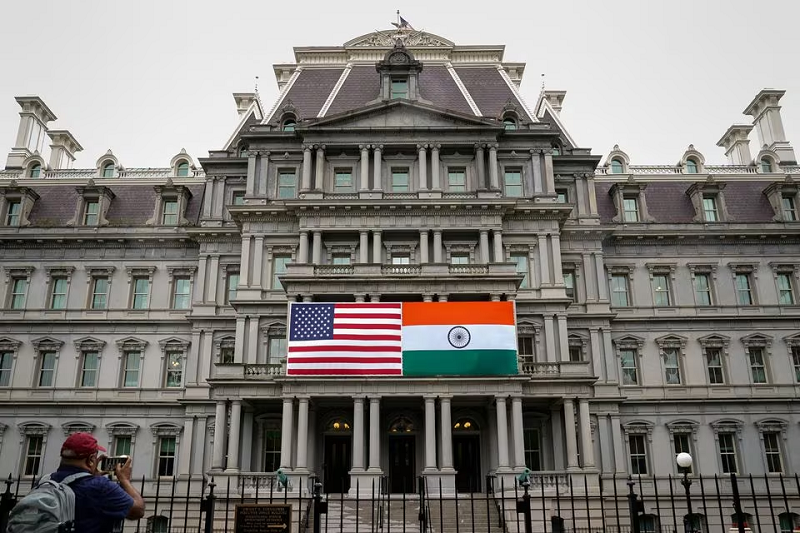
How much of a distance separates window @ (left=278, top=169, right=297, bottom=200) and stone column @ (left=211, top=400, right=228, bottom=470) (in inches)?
482

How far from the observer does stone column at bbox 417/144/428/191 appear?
3787cm

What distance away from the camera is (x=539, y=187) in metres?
39.1

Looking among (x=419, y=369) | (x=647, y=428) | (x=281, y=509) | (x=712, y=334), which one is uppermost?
(x=712, y=334)

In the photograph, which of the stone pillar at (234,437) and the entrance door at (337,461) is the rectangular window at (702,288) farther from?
the stone pillar at (234,437)

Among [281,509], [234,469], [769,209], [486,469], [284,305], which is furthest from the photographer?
[769,209]

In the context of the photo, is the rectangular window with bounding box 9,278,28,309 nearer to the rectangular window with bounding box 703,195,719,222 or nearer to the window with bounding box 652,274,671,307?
the window with bounding box 652,274,671,307

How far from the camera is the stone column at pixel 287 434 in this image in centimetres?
3153

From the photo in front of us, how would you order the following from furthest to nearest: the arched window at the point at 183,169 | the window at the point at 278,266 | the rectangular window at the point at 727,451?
the arched window at the point at 183,169, the window at the point at 278,266, the rectangular window at the point at 727,451

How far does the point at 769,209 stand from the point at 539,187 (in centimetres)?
1612

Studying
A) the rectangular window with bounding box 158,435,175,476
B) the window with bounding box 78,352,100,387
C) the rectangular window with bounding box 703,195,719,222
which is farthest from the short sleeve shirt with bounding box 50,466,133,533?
the rectangular window with bounding box 703,195,719,222

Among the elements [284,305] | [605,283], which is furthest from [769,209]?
[284,305]

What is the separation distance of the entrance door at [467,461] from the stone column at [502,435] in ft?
11.4

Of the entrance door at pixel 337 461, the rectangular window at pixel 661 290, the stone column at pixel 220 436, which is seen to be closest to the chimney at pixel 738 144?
the rectangular window at pixel 661 290

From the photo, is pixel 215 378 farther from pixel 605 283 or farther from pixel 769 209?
pixel 769 209
